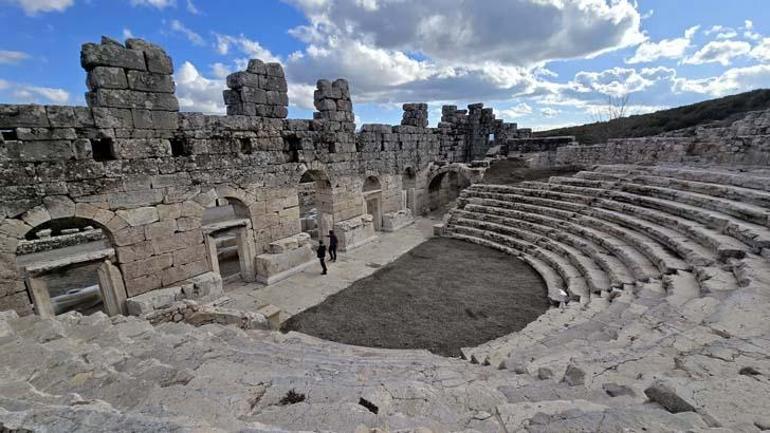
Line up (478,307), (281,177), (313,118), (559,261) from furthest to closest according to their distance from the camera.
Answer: (313,118) → (281,177) → (559,261) → (478,307)

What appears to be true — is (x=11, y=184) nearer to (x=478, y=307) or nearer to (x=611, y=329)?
(x=478, y=307)

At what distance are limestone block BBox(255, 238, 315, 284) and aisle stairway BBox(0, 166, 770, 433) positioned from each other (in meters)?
3.03

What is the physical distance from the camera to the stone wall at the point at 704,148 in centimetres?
1055

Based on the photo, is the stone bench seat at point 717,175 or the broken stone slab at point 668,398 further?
the stone bench seat at point 717,175

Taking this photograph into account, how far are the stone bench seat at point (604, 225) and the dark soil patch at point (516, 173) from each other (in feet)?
5.25

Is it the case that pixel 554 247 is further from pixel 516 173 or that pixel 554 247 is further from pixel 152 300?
pixel 152 300

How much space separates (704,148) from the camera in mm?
12133

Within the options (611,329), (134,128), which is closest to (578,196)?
(611,329)

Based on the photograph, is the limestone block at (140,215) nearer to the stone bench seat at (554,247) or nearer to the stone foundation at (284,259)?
the stone foundation at (284,259)

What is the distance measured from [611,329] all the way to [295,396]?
4.46m

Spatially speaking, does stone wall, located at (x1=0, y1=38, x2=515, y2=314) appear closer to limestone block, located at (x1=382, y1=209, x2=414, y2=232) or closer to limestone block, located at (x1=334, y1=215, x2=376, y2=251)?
limestone block, located at (x1=334, y1=215, x2=376, y2=251)

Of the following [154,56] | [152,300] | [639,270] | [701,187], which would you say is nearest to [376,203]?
[152,300]

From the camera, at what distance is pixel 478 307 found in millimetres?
7254

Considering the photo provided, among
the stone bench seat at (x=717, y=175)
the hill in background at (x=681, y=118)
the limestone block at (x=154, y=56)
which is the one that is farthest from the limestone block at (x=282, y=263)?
the hill in background at (x=681, y=118)
